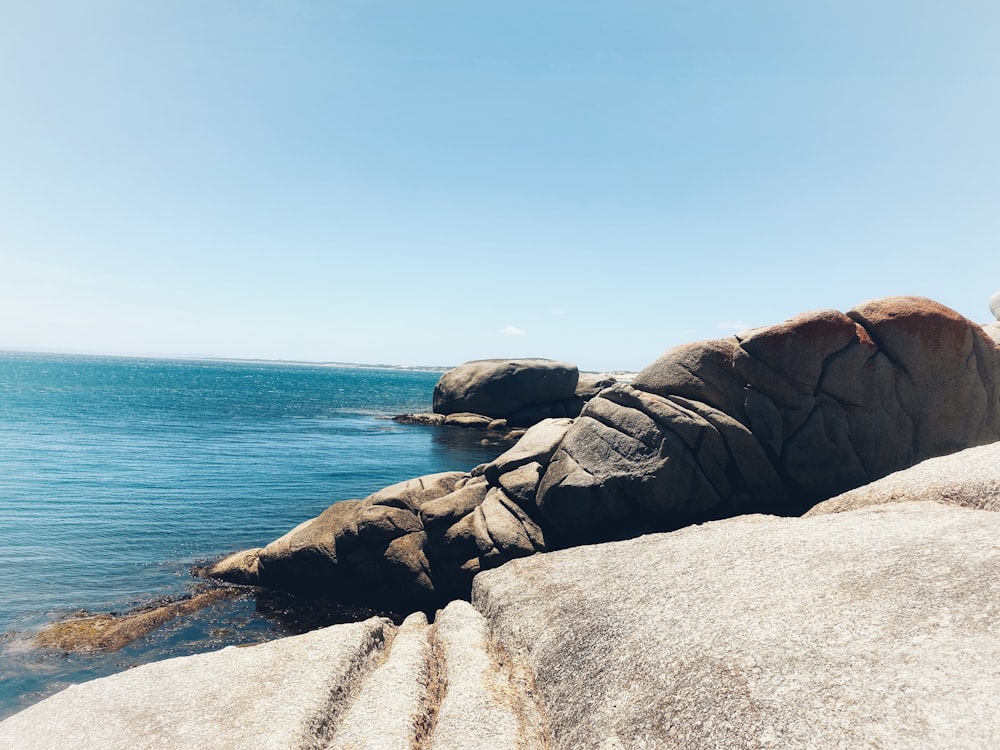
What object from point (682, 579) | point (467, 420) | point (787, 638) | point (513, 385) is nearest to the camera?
point (787, 638)

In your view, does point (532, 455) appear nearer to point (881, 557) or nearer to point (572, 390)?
point (881, 557)

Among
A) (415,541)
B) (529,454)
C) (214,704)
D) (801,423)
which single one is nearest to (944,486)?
(801,423)

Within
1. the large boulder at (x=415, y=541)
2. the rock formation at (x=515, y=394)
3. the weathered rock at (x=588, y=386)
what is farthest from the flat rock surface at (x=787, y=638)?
the weathered rock at (x=588, y=386)

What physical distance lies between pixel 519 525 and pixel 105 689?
1273 centimetres

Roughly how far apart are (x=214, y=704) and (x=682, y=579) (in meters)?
10.4

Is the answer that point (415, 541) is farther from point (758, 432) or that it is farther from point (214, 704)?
point (758, 432)

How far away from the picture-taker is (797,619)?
33.0ft

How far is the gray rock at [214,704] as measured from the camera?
1056cm

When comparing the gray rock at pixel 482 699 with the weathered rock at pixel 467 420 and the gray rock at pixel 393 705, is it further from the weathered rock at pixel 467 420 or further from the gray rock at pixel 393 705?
the weathered rock at pixel 467 420

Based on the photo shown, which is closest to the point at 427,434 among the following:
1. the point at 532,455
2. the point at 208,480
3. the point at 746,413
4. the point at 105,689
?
the point at 208,480

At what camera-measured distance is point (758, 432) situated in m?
20.2

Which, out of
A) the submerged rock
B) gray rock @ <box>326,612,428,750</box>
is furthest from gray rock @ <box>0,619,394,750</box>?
the submerged rock

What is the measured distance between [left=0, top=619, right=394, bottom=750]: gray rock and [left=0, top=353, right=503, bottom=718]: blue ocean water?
566 centimetres

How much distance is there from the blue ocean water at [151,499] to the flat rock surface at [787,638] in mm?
13429
